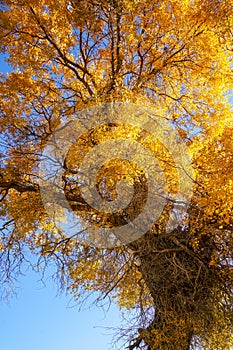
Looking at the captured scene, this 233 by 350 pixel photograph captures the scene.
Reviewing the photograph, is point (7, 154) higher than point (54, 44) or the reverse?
the reverse

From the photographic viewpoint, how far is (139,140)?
26.6ft

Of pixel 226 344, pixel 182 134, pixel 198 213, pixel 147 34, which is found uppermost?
pixel 147 34

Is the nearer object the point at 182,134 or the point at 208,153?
the point at 208,153

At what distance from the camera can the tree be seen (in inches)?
319

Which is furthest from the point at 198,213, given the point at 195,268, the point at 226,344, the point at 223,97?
the point at 223,97

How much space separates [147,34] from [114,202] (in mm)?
4643

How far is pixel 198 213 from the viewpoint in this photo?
823cm

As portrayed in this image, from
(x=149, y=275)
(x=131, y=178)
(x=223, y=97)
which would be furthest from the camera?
(x=223, y=97)

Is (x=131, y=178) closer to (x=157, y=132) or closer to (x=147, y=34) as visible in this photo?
(x=157, y=132)

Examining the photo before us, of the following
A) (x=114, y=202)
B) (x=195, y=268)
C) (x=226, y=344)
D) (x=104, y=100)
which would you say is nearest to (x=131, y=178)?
(x=114, y=202)

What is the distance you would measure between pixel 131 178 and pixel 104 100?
2.00 m

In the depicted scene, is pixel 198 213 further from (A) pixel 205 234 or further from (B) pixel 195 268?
(B) pixel 195 268

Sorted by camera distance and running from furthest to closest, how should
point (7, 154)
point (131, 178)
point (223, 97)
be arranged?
point (223, 97)
point (7, 154)
point (131, 178)

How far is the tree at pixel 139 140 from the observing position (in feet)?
26.6
